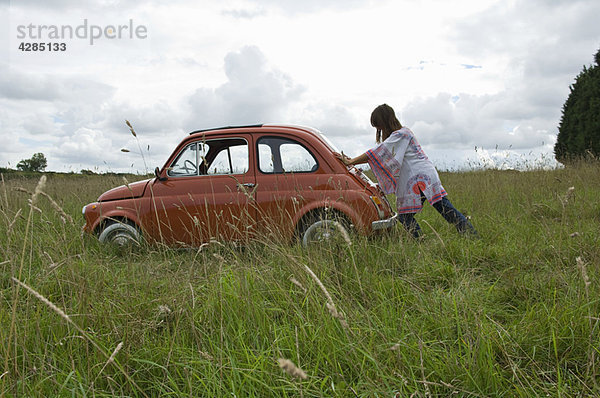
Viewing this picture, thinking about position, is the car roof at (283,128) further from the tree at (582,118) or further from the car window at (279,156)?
the tree at (582,118)

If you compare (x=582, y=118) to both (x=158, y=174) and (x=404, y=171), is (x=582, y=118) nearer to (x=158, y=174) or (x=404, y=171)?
(x=404, y=171)

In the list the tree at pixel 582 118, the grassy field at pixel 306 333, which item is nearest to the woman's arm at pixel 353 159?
the grassy field at pixel 306 333

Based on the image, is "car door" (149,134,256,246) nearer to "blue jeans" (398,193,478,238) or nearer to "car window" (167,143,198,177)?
"car window" (167,143,198,177)

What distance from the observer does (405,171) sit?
5.54 meters

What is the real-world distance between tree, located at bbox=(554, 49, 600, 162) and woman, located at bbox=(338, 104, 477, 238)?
1256cm

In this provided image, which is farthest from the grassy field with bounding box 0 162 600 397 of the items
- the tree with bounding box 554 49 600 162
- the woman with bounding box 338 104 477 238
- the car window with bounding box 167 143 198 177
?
the tree with bounding box 554 49 600 162

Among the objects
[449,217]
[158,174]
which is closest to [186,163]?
[158,174]

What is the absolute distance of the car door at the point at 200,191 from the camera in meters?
5.13

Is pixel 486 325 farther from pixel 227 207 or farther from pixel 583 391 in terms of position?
pixel 227 207

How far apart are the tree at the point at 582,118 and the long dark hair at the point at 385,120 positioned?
12840 millimetres

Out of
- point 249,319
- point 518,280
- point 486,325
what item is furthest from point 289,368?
point 518,280

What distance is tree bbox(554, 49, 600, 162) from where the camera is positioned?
56.0ft

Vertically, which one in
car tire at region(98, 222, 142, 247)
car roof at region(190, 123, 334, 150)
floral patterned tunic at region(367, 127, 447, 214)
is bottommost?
car tire at region(98, 222, 142, 247)

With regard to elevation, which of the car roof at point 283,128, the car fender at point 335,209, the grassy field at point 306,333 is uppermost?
the car roof at point 283,128
